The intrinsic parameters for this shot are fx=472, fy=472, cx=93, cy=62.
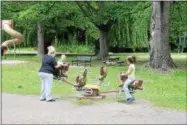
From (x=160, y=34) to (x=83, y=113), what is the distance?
545 inches

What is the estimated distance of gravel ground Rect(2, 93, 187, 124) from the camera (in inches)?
362

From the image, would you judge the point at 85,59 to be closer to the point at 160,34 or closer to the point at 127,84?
the point at 160,34

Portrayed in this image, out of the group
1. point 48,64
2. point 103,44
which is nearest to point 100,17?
point 103,44

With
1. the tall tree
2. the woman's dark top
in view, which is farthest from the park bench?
the woman's dark top

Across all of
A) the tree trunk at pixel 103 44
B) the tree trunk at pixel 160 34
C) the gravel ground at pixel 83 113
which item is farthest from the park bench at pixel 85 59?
the gravel ground at pixel 83 113

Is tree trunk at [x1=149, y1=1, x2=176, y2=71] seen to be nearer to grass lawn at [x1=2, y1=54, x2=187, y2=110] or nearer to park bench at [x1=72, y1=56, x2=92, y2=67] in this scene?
grass lawn at [x1=2, y1=54, x2=187, y2=110]

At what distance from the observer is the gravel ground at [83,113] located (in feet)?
30.2

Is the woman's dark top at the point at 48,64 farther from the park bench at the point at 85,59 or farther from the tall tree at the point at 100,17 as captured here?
the tall tree at the point at 100,17

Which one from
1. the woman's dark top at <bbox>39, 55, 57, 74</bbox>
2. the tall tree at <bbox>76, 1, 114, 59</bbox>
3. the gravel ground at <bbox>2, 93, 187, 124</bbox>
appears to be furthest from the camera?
the tall tree at <bbox>76, 1, 114, 59</bbox>

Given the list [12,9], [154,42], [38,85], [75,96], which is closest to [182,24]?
[154,42]

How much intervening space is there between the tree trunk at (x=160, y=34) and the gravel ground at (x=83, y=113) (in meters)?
11.0

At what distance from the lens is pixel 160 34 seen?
23.3m

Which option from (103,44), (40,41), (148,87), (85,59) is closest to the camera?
(148,87)

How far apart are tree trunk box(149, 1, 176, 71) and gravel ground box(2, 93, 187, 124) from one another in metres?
11.0
